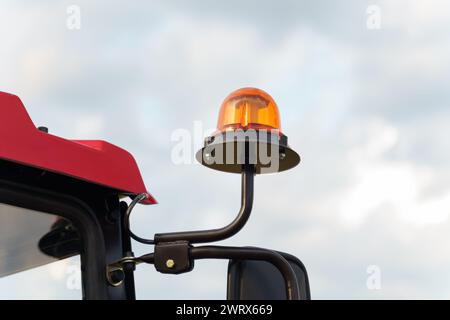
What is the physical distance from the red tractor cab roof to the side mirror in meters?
→ 0.46

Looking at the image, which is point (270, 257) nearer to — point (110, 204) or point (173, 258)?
point (173, 258)

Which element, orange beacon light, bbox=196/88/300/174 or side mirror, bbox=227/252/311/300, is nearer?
side mirror, bbox=227/252/311/300

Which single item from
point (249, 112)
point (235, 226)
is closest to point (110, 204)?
point (235, 226)

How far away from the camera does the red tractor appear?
236 centimetres

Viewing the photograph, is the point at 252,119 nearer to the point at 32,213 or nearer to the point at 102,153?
the point at 102,153

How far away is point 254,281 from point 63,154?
640 mm

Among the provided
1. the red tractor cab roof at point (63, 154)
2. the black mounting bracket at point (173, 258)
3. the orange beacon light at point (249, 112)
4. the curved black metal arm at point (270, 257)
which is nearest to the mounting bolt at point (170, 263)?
the black mounting bracket at point (173, 258)

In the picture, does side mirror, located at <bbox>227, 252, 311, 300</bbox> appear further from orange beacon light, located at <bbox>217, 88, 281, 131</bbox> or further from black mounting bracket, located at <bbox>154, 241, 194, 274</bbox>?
orange beacon light, located at <bbox>217, 88, 281, 131</bbox>

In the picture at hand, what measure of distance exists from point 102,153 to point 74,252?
306mm

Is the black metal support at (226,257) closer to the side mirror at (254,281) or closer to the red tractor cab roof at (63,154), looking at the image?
the side mirror at (254,281)

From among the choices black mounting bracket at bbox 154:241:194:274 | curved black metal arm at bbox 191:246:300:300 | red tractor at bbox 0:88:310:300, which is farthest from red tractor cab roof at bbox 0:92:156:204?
curved black metal arm at bbox 191:246:300:300
